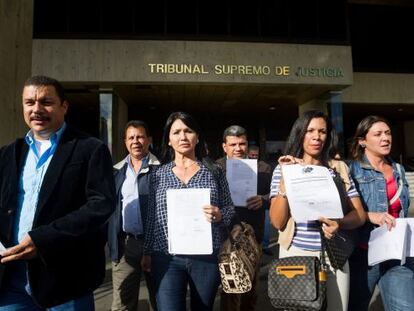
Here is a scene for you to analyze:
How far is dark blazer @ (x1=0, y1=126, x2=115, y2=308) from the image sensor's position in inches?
72.4

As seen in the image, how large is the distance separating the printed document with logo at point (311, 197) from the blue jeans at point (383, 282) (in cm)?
73

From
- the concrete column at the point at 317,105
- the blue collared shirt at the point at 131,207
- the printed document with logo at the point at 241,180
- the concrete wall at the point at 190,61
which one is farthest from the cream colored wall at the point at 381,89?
the blue collared shirt at the point at 131,207

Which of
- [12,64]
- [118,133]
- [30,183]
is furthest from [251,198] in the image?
[118,133]

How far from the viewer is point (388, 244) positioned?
2.49 metres

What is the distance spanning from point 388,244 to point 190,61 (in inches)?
447

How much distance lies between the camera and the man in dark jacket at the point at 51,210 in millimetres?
1841

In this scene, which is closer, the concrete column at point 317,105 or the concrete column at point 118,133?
the concrete column at point 118,133

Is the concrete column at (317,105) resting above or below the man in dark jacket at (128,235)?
above

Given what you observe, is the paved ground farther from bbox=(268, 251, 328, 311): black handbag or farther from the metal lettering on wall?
the metal lettering on wall

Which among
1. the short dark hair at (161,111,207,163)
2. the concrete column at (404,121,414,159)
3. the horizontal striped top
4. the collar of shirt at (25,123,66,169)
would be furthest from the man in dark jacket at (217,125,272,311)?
the concrete column at (404,121,414,159)

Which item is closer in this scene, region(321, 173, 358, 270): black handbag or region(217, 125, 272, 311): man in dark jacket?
region(321, 173, 358, 270): black handbag

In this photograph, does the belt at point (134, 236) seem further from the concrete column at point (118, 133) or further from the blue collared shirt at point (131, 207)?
the concrete column at point (118, 133)

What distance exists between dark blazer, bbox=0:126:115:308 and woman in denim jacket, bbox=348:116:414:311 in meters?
1.83

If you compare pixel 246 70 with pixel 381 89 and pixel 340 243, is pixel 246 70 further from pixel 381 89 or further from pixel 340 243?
pixel 340 243
